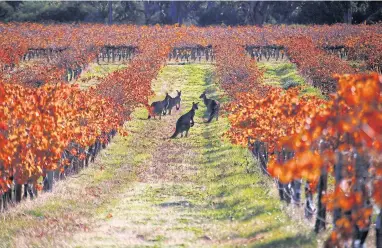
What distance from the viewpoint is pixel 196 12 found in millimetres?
109625

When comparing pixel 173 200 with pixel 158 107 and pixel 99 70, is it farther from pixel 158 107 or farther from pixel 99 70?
pixel 99 70

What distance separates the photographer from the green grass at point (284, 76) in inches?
1824

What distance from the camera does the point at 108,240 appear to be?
17.2 metres

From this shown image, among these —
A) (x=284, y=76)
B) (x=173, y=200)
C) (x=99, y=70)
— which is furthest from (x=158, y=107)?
(x=99, y=70)

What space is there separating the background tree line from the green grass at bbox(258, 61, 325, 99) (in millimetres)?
29293

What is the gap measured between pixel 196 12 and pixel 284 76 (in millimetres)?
56618

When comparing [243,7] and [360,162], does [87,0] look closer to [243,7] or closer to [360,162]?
[243,7]

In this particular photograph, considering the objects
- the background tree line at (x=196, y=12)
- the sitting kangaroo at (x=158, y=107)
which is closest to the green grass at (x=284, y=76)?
the sitting kangaroo at (x=158, y=107)

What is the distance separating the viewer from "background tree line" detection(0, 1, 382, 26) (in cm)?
9100

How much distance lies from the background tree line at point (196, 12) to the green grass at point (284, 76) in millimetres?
29293

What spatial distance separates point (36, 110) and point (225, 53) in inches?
1435

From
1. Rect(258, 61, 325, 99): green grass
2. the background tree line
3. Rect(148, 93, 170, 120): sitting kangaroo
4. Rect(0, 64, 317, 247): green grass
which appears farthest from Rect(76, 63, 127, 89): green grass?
the background tree line

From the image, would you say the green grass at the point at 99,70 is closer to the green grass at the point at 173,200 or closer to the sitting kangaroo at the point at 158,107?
the sitting kangaroo at the point at 158,107

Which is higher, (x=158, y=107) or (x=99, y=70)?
(x=158, y=107)
